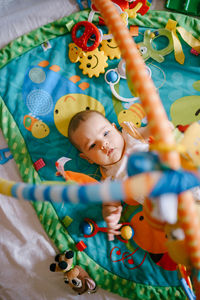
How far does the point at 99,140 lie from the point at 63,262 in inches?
18.4

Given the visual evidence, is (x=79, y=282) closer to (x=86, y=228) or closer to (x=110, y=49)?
(x=86, y=228)

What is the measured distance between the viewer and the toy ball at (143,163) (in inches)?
20.8

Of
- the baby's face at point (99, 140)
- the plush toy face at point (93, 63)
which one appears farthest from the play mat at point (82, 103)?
the baby's face at point (99, 140)

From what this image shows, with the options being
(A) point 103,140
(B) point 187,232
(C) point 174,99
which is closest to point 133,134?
(A) point 103,140

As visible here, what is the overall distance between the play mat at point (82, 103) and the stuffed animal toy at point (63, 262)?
0.03 meters

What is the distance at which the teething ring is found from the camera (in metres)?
1.13

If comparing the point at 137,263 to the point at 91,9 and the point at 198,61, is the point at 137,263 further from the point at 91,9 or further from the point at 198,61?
the point at 91,9

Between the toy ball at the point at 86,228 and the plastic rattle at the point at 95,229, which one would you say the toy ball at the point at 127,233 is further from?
the toy ball at the point at 86,228

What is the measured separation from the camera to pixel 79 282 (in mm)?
977

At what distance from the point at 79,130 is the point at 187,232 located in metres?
0.58

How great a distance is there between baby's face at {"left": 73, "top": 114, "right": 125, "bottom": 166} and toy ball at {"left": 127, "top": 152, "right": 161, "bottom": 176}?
1.39 feet

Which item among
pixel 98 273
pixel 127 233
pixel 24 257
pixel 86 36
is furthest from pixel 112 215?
pixel 86 36

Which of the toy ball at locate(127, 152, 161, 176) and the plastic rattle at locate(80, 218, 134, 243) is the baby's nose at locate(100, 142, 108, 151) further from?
the toy ball at locate(127, 152, 161, 176)

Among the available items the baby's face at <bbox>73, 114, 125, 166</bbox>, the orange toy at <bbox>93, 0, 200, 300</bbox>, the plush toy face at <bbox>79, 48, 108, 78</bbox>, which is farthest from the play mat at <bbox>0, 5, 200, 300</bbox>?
the orange toy at <bbox>93, 0, 200, 300</bbox>
